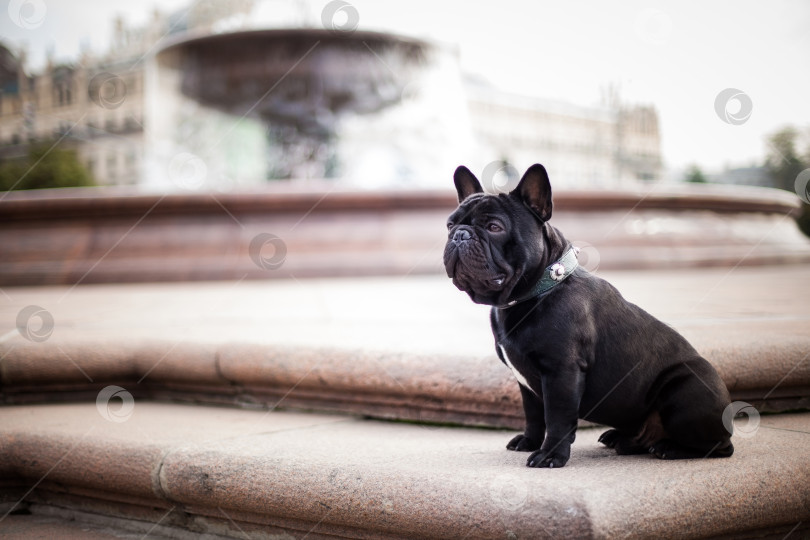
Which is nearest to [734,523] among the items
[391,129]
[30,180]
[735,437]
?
[735,437]

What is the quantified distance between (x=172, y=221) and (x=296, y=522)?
21.0 ft

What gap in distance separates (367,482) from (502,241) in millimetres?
868

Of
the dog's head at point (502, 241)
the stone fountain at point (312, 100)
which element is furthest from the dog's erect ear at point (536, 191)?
the stone fountain at point (312, 100)

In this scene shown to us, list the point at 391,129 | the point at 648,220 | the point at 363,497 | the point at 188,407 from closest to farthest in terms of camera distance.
A: the point at 363,497 → the point at 188,407 → the point at 648,220 → the point at 391,129

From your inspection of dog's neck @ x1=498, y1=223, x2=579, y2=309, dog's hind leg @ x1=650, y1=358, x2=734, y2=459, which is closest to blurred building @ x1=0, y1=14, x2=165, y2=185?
dog's neck @ x1=498, y1=223, x2=579, y2=309

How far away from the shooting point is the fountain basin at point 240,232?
7.77 metres

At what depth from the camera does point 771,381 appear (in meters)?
2.72

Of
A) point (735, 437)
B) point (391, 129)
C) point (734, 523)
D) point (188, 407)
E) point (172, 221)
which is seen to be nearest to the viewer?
point (734, 523)

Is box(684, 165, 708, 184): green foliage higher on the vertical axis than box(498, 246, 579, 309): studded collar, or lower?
lower

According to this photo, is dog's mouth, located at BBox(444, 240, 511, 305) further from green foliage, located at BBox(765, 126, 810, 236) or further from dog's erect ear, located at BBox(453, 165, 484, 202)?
green foliage, located at BBox(765, 126, 810, 236)

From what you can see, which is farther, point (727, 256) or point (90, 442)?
point (727, 256)

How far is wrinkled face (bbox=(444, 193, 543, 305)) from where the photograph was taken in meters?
1.86

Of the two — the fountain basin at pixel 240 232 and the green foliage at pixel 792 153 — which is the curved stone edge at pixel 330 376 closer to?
the fountain basin at pixel 240 232

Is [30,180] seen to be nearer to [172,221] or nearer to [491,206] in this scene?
[172,221]
